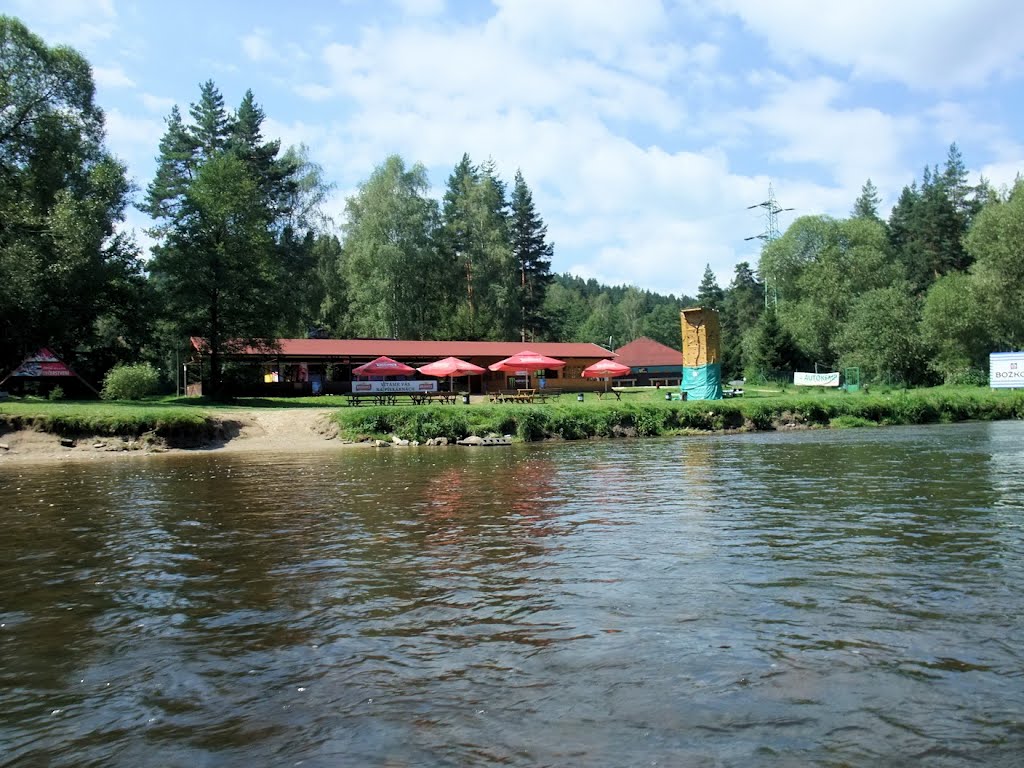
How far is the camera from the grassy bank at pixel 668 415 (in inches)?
1126

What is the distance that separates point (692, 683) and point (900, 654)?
175cm

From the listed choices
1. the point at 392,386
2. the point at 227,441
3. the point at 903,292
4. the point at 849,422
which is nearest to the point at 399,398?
the point at 392,386

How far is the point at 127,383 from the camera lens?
34.5 m

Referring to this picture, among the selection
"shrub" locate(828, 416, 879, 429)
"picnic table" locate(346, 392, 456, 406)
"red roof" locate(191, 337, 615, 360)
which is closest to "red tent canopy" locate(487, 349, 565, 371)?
"picnic table" locate(346, 392, 456, 406)

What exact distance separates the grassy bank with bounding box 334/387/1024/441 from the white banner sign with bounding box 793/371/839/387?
1390 cm

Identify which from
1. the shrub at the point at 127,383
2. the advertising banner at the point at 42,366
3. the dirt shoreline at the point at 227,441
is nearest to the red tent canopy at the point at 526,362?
the dirt shoreline at the point at 227,441

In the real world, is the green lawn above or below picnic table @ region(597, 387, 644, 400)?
below

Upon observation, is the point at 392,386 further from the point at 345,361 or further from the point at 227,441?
the point at 227,441

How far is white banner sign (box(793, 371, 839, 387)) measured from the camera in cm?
5362

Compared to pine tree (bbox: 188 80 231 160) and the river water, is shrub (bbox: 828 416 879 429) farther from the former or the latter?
pine tree (bbox: 188 80 231 160)

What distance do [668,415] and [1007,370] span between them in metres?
27.8

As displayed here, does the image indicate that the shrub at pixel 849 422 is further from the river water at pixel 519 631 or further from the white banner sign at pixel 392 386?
the river water at pixel 519 631

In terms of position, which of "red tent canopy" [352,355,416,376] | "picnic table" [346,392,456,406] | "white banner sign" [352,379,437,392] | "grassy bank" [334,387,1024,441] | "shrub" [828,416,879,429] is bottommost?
"shrub" [828,416,879,429]

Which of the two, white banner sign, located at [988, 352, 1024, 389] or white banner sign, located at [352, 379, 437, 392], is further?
white banner sign, located at [988, 352, 1024, 389]
